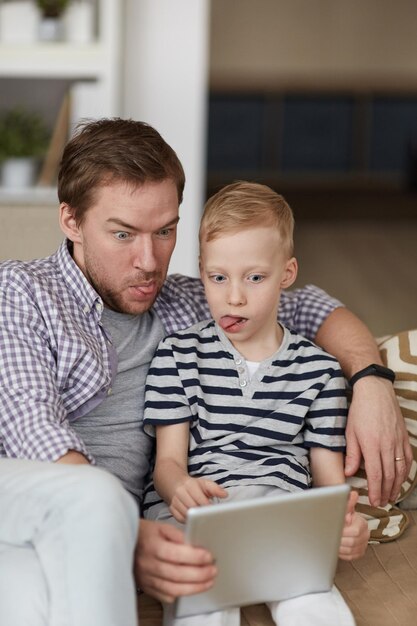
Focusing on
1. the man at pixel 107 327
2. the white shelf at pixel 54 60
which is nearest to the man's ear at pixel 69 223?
the man at pixel 107 327

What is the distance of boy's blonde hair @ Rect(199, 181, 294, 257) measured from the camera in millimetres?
1815

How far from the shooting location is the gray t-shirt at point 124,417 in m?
1.88

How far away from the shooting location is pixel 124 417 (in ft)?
6.26

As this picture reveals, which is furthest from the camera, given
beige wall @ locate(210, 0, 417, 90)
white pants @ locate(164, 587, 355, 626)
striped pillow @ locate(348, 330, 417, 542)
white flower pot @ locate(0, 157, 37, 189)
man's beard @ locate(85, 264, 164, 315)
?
beige wall @ locate(210, 0, 417, 90)

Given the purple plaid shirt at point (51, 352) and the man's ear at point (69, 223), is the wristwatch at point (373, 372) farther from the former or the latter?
the man's ear at point (69, 223)

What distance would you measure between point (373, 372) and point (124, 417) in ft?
1.59

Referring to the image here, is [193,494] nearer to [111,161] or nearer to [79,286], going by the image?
[79,286]

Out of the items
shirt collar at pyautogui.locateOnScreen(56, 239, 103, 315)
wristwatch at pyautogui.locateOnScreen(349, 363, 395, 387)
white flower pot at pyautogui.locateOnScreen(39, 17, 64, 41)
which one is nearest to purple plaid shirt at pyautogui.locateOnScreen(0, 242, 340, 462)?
shirt collar at pyautogui.locateOnScreen(56, 239, 103, 315)

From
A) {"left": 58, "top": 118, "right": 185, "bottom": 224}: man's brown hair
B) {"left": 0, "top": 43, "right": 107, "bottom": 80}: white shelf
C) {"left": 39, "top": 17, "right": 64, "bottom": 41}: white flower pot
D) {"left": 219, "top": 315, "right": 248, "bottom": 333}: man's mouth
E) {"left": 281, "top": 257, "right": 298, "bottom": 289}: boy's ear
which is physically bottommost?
{"left": 219, "top": 315, "right": 248, "bottom": 333}: man's mouth

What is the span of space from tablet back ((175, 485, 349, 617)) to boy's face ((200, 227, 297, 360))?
461mm

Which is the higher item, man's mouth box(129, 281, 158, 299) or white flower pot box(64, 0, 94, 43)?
white flower pot box(64, 0, 94, 43)

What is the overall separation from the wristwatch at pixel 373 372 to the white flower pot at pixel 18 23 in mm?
2298

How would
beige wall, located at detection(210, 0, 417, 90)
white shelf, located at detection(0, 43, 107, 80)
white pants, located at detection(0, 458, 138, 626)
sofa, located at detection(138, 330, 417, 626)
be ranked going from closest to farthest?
white pants, located at detection(0, 458, 138, 626)
sofa, located at detection(138, 330, 417, 626)
white shelf, located at detection(0, 43, 107, 80)
beige wall, located at detection(210, 0, 417, 90)

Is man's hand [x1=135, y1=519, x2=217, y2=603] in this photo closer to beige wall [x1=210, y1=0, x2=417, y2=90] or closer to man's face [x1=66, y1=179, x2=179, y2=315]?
man's face [x1=66, y1=179, x2=179, y2=315]
